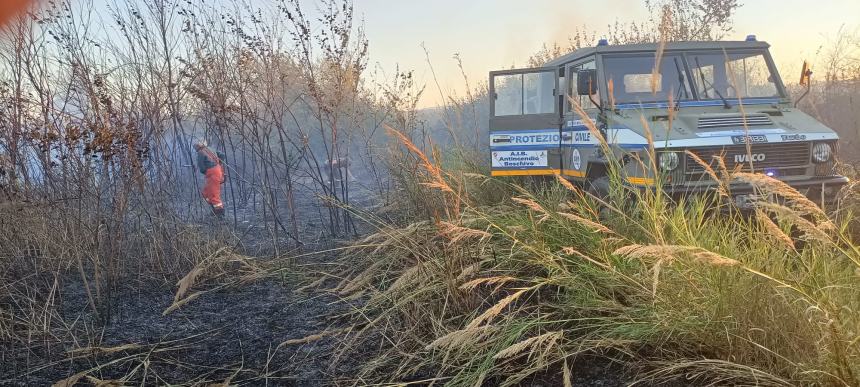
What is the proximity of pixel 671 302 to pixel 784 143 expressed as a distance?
296 cm

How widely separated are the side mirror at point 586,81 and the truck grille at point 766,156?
3.25ft

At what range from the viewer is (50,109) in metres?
4.11

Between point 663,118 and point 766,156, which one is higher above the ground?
point 663,118

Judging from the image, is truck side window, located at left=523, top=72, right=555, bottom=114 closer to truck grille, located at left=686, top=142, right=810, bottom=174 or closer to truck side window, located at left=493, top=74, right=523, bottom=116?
truck side window, located at left=493, top=74, right=523, bottom=116

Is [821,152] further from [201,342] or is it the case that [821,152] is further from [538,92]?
[201,342]

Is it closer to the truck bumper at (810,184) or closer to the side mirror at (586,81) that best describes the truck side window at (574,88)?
the side mirror at (586,81)

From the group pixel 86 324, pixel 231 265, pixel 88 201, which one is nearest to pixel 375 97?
pixel 231 265

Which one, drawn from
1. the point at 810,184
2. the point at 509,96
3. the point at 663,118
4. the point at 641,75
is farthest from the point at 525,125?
the point at 810,184

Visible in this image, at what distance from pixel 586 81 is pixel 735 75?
1.57 meters

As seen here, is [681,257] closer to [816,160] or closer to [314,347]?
[314,347]

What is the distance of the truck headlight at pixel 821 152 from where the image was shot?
462cm

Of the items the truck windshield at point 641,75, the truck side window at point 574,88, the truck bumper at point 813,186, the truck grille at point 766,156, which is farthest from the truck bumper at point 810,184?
the truck side window at point 574,88

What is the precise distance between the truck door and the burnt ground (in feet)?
8.08

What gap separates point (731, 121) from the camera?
4.73 meters
